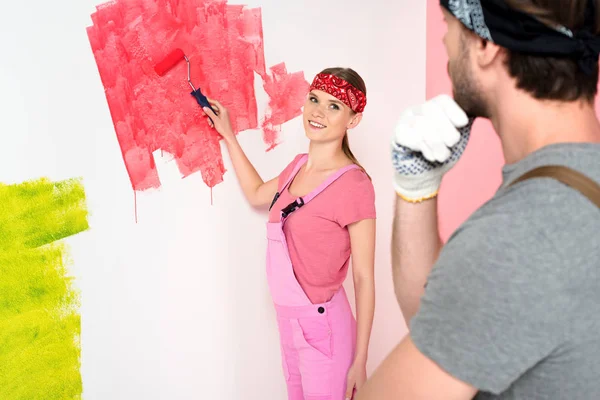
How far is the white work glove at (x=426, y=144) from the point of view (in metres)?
0.82

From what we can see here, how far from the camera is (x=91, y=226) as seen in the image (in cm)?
141

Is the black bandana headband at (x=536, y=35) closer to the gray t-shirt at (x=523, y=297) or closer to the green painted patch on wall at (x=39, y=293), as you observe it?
the gray t-shirt at (x=523, y=297)

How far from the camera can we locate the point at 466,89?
0.79 metres

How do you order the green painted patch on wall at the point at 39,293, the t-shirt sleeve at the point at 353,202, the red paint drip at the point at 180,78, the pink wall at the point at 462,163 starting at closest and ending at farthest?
the green painted patch on wall at the point at 39,293 → the red paint drip at the point at 180,78 → the t-shirt sleeve at the point at 353,202 → the pink wall at the point at 462,163

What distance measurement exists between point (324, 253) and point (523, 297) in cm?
99

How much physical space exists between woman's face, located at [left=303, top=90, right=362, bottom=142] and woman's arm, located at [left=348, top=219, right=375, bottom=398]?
264 millimetres

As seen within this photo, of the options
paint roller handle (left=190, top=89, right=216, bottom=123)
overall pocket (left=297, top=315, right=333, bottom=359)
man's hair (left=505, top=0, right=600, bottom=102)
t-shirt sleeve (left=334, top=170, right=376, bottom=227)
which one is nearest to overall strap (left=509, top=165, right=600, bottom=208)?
man's hair (left=505, top=0, right=600, bottom=102)

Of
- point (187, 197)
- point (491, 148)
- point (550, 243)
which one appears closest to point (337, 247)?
point (187, 197)

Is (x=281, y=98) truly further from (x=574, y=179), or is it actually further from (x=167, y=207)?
(x=574, y=179)

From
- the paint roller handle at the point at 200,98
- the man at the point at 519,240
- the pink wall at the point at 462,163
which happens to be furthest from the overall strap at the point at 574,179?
the pink wall at the point at 462,163

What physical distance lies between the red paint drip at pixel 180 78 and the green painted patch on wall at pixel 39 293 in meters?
0.21

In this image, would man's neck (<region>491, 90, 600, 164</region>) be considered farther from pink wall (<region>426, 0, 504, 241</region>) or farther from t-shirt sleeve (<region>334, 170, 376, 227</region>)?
pink wall (<region>426, 0, 504, 241</region>)

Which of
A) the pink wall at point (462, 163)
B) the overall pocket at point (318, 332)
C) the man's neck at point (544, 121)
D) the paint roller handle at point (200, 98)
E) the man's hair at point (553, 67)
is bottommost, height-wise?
the overall pocket at point (318, 332)

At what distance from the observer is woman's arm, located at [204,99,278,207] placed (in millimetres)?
1626
